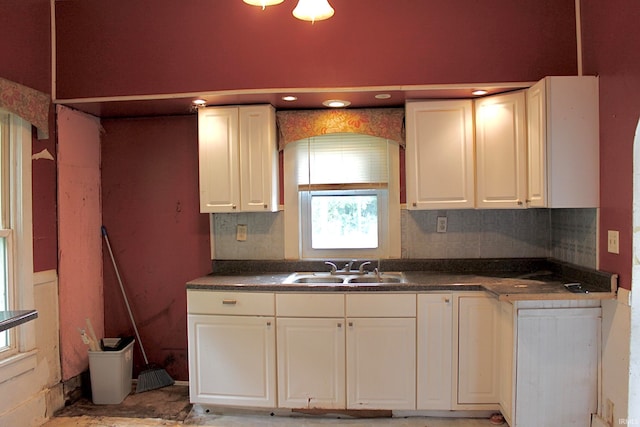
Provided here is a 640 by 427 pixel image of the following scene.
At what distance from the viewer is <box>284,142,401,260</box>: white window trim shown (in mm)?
3279

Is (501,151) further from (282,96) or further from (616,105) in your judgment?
(282,96)

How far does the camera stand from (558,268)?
9.82 ft

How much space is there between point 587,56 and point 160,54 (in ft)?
8.29

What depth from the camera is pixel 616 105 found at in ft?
7.60

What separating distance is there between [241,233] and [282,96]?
1064 mm

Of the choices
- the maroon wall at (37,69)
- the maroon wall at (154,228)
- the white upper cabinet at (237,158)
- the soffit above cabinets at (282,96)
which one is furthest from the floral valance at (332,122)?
the maroon wall at (37,69)

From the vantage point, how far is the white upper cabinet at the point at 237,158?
3.02 m

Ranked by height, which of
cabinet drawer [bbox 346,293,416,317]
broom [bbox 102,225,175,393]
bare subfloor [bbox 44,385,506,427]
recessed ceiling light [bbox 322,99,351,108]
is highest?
recessed ceiling light [bbox 322,99,351,108]

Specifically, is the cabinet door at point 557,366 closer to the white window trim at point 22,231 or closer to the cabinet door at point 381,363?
the cabinet door at point 381,363

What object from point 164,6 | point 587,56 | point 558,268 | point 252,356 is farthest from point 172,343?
point 587,56

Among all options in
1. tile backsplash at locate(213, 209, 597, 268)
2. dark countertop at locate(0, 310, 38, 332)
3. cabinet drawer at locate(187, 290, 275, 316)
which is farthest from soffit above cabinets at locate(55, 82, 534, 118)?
dark countertop at locate(0, 310, 38, 332)

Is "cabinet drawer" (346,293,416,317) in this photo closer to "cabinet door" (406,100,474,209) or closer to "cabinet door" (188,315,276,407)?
"cabinet door" (188,315,276,407)

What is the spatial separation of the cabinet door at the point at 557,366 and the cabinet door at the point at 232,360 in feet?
4.68

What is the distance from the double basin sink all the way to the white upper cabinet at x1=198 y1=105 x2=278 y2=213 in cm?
52
